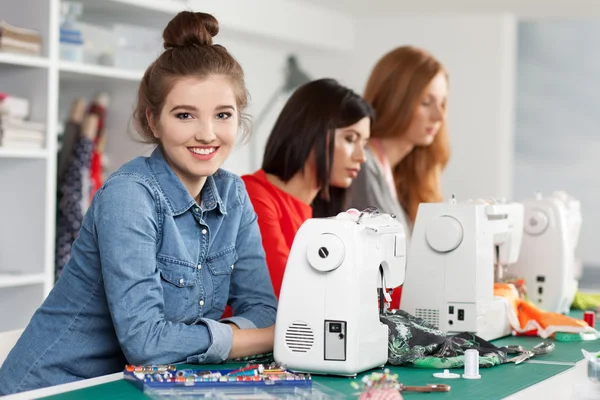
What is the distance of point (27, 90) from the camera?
3.75 meters

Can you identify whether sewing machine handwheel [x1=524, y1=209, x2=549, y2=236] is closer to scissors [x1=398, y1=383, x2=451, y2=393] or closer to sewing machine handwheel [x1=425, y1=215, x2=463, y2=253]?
sewing machine handwheel [x1=425, y1=215, x2=463, y2=253]

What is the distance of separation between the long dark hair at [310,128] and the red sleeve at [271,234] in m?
0.14

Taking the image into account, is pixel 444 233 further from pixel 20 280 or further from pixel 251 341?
pixel 20 280

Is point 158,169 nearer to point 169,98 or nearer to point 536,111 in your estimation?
point 169,98

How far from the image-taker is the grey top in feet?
10.3

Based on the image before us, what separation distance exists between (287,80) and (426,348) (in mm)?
4027

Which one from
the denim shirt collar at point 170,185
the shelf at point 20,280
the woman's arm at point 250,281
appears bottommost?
the shelf at point 20,280

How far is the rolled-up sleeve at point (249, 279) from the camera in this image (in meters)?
2.02

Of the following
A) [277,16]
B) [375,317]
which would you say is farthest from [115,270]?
[277,16]

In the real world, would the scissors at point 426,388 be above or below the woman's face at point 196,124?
below

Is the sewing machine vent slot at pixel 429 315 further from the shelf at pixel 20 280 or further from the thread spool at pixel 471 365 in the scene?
the shelf at pixel 20 280

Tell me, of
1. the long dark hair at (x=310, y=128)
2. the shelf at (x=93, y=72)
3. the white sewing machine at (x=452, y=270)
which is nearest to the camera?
the white sewing machine at (x=452, y=270)

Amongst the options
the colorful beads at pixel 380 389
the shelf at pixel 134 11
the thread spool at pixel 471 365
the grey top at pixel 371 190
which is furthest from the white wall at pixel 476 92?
the colorful beads at pixel 380 389

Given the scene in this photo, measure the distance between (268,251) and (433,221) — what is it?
1.62 feet
